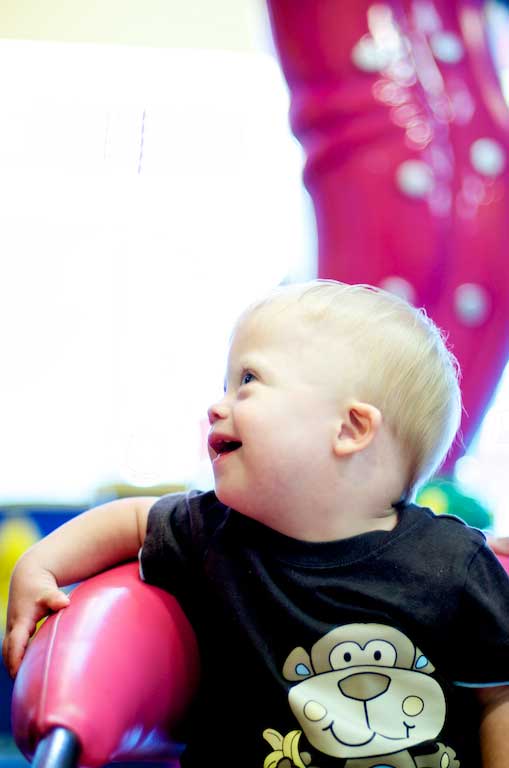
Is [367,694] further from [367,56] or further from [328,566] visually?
[367,56]

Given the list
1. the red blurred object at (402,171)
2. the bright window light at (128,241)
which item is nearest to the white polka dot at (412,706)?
the red blurred object at (402,171)

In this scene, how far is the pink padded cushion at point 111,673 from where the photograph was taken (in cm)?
58

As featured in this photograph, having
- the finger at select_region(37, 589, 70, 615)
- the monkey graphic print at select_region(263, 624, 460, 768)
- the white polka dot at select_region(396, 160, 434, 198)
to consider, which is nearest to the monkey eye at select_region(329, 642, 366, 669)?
the monkey graphic print at select_region(263, 624, 460, 768)

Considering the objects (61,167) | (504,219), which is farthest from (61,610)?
(61,167)

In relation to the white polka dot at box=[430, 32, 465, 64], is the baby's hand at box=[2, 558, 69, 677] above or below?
below

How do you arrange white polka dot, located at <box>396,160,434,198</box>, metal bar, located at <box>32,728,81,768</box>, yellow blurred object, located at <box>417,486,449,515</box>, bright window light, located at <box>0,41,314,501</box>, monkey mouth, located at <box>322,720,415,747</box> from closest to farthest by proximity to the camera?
metal bar, located at <box>32,728,81,768</box>
monkey mouth, located at <box>322,720,415,747</box>
yellow blurred object, located at <box>417,486,449,515</box>
white polka dot, located at <box>396,160,434,198</box>
bright window light, located at <box>0,41,314,501</box>

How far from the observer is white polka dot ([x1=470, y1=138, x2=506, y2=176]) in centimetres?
119

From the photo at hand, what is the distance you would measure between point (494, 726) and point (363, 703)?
0.11 metres

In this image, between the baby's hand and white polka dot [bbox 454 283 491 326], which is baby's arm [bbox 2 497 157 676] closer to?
the baby's hand

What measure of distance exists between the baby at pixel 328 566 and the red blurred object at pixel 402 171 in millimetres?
422

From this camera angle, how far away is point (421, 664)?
69cm

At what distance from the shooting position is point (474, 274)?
3.83 ft

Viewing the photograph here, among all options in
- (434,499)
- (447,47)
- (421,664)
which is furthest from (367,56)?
(421,664)

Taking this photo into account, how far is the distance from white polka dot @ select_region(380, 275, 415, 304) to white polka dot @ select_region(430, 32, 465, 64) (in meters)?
0.33
